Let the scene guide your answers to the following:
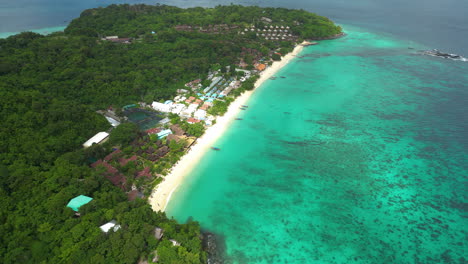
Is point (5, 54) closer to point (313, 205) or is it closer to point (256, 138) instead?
point (256, 138)

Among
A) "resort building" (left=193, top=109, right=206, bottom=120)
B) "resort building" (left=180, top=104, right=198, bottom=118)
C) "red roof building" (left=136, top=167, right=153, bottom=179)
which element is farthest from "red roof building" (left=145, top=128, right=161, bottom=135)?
"red roof building" (left=136, top=167, right=153, bottom=179)

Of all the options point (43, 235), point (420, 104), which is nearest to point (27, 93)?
point (43, 235)

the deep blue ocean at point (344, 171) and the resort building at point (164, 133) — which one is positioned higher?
the resort building at point (164, 133)

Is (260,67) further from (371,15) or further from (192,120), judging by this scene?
(371,15)

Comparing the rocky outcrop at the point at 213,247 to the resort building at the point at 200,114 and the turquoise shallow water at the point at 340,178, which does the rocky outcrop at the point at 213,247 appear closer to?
the turquoise shallow water at the point at 340,178

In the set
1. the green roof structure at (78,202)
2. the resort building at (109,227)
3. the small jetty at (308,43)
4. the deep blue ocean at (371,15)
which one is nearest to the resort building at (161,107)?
the green roof structure at (78,202)

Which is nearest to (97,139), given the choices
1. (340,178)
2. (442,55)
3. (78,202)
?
(78,202)

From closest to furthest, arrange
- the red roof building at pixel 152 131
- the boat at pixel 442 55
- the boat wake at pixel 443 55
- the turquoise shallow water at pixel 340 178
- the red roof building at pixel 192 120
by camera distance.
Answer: the turquoise shallow water at pixel 340 178 < the red roof building at pixel 152 131 < the red roof building at pixel 192 120 < the boat wake at pixel 443 55 < the boat at pixel 442 55

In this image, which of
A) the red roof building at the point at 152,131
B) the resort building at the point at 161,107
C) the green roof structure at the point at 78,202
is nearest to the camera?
the green roof structure at the point at 78,202
